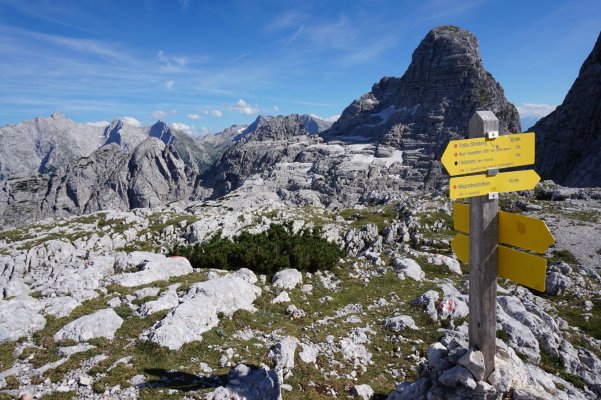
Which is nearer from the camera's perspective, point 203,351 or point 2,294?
point 203,351

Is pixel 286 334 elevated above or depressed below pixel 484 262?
below

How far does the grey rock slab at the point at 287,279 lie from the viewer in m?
19.6

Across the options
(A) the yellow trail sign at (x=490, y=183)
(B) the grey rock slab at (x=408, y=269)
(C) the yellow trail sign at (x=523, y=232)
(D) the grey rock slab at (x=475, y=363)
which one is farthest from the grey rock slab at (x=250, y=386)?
(B) the grey rock slab at (x=408, y=269)

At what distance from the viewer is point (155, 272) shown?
18.9 meters

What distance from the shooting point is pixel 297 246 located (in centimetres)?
2431

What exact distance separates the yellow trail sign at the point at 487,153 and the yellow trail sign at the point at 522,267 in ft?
6.02

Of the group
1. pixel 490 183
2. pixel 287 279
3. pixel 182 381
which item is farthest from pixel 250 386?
pixel 287 279

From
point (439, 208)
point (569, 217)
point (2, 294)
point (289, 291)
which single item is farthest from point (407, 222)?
point (2, 294)

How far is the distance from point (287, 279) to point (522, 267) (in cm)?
1494

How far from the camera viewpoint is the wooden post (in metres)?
6.96

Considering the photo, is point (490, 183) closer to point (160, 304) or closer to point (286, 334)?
point (286, 334)

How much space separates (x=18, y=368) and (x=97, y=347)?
6.87 feet

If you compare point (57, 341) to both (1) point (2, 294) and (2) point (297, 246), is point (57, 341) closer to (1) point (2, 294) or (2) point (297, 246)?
(1) point (2, 294)

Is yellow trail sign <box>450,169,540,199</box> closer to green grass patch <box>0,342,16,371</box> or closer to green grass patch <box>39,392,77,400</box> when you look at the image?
green grass patch <box>39,392,77,400</box>
